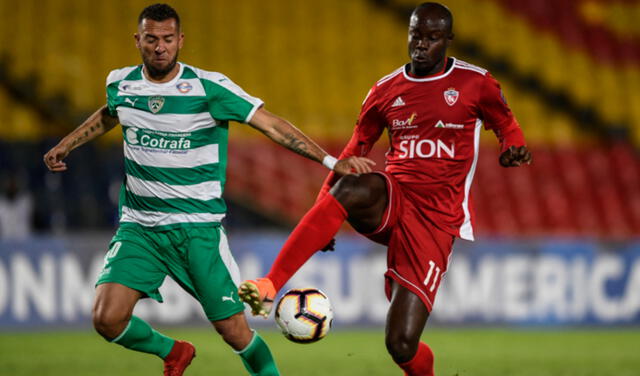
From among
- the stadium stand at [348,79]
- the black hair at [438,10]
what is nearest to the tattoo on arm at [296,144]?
the black hair at [438,10]

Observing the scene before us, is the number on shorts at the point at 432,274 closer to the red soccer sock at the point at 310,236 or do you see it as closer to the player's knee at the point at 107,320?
the red soccer sock at the point at 310,236

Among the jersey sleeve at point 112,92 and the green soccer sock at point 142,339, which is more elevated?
the jersey sleeve at point 112,92

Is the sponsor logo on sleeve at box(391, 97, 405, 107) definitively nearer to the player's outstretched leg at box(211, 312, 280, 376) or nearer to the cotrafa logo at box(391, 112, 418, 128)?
the cotrafa logo at box(391, 112, 418, 128)

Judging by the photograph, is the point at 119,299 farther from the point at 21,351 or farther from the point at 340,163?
the point at 21,351

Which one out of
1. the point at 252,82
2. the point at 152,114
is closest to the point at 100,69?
the point at 252,82

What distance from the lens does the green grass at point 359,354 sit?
25.9 ft

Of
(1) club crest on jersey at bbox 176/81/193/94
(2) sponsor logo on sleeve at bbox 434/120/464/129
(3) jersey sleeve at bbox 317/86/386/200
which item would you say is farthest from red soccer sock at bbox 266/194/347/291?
(1) club crest on jersey at bbox 176/81/193/94

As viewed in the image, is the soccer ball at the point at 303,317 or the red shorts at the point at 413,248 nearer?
the soccer ball at the point at 303,317

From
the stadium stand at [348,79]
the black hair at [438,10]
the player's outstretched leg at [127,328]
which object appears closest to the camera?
the player's outstretched leg at [127,328]

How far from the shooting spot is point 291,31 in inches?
587

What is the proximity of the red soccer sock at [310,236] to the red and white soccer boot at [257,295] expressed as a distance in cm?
18

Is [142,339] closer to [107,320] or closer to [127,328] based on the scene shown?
[127,328]

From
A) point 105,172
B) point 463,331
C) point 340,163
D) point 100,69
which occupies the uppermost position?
point 340,163

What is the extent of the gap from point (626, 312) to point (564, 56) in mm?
5780
